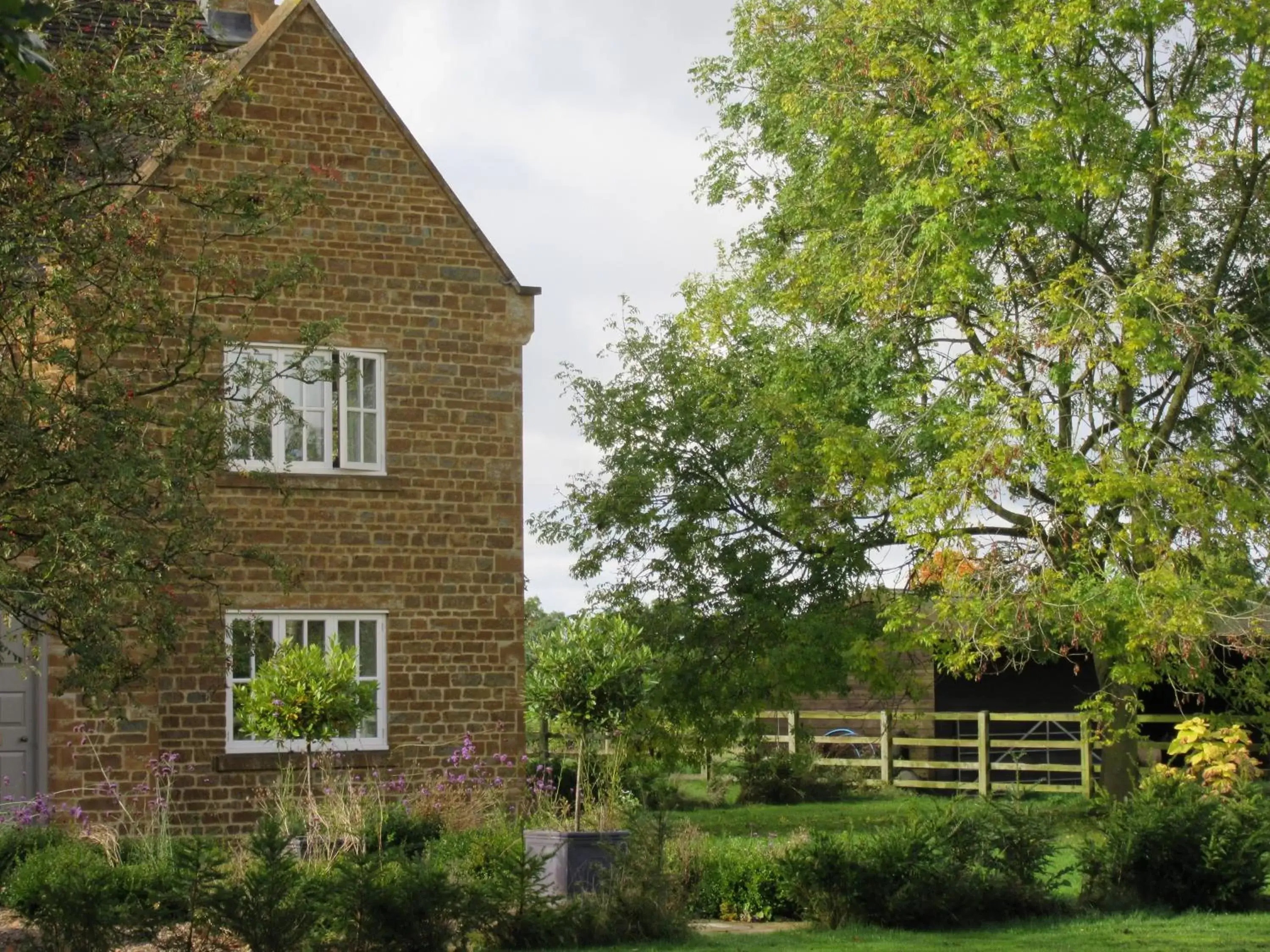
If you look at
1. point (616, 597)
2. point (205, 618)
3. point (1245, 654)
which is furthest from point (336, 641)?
point (1245, 654)

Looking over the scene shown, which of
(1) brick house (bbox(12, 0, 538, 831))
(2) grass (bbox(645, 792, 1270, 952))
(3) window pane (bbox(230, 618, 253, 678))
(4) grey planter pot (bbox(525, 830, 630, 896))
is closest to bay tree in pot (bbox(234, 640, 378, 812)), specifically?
(1) brick house (bbox(12, 0, 538, 831))

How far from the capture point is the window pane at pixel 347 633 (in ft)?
61.5

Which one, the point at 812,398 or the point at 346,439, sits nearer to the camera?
the point at 346,439

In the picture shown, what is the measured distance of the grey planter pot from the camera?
13234 millimetres

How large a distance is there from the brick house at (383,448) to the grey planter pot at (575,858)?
216 inches

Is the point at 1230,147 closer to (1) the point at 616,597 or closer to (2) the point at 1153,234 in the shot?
(2) the point at 1153,234

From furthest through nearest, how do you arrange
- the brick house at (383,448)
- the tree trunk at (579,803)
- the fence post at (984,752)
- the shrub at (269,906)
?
the fence post at (984,752) → the brick house at (383,448) → the tree trunk at (579,803) → the shrub at (269,906)

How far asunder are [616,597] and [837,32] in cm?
821

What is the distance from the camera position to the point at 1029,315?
2047 centimetres

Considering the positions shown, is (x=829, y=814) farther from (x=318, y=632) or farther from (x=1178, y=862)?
(x=1178, y=862)

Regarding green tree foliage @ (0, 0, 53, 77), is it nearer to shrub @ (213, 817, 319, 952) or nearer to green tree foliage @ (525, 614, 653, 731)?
shrub @ (213, 817, 319, 952)

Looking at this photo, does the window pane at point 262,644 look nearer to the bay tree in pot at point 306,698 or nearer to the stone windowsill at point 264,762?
the bay tree in pot at point 306,698

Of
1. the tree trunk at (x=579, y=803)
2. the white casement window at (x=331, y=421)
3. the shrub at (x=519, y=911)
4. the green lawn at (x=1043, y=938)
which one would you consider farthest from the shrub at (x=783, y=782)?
the shrub at (x=519, y=911)

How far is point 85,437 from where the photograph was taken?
32.7 ft
